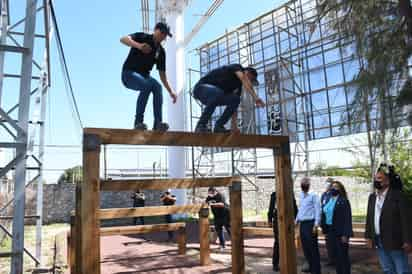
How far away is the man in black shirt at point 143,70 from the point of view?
11.5 feet

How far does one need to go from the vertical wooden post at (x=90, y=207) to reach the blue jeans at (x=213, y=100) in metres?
1.30

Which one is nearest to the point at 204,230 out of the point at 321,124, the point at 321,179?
the point at 321,124

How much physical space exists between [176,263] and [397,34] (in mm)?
5032

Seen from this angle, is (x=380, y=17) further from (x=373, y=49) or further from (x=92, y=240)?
(x=92, y=240)

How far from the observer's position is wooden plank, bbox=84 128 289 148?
302 cm

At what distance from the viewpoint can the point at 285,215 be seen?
375 cm

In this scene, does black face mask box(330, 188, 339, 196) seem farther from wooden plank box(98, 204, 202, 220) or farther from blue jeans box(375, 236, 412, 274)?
wooden plank box(98, 204, 202, 220)

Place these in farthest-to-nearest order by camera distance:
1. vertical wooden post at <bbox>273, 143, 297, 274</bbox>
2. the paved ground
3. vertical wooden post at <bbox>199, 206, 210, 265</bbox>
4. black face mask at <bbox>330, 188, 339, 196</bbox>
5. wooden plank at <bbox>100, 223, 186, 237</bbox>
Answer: wooden plank at <bbox>100, 223, 186, 237</bbox> → vertical wooden post at <bbox>199, 206, 210, 265</bbox> → the paved ground → black face mask at <bbox>330, 188, 339, 196</bbox> → vertical wooden post at <bbox>273, 143, 297, 274</bbox>

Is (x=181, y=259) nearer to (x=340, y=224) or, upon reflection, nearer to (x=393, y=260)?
(x=340, y=224)

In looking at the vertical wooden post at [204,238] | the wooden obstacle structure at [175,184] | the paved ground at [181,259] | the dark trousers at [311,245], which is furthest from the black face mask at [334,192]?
the vertical wooden post at [204,238]

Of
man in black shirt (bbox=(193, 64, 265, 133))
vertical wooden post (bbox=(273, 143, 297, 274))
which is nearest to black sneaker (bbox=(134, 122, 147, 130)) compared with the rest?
man in black shirt (bbox=(193, 64, 265, 133))

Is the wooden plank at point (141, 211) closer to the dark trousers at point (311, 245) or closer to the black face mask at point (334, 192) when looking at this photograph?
the dark trousers at point (311, 245)

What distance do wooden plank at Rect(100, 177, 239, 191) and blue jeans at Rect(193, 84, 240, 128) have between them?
800 mm

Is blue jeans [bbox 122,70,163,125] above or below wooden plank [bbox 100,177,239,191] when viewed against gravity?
above
